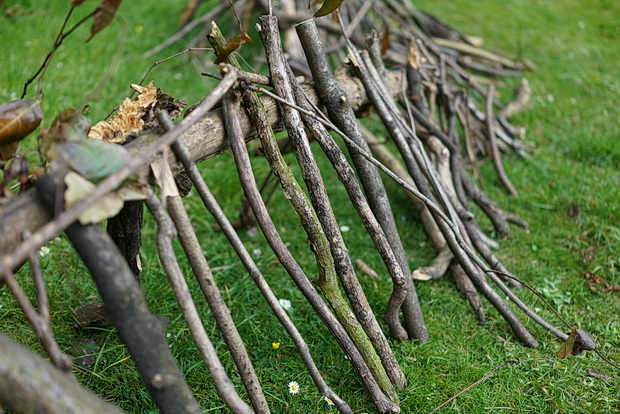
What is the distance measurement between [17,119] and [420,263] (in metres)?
2.06

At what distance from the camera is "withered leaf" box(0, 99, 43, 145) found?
1.47 metres

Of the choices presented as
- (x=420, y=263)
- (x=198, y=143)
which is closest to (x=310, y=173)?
(x=198, y=143)

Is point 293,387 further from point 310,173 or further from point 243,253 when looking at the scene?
point 310,173

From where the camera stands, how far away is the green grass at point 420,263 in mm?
2104

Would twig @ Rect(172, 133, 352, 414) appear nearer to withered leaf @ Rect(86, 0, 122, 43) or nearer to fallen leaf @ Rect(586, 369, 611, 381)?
withered leaf @ Rect(86, 0, 122, 43)

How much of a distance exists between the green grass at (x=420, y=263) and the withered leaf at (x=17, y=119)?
932 mm

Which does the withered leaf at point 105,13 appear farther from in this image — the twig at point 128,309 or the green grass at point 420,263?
the green grass at point 420,263

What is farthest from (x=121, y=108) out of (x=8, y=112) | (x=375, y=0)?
(x=375, y=0)

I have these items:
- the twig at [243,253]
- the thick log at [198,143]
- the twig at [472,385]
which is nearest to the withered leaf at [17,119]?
the thick log at [198,143]

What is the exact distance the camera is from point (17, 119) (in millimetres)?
1479

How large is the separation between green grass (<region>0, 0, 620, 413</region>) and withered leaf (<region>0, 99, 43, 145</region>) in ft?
3.06

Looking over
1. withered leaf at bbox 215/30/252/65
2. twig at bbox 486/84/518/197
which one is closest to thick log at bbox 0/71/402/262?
withered leaf at bbox 215/30/252/65

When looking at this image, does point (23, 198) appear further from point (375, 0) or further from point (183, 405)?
point (375, 0)

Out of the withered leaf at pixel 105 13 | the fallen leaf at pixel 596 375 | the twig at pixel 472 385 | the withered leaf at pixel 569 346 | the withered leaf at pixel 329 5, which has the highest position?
the withered leaf at pixel 105 13
